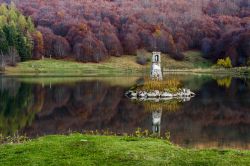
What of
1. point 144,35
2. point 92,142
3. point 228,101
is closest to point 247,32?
point 144,35

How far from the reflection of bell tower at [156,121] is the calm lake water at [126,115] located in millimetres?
300

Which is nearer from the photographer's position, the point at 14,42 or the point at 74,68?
the point at 74,68

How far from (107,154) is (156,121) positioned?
23.3 meters

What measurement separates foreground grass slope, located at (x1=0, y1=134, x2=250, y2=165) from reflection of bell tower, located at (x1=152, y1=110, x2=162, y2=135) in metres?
14.9

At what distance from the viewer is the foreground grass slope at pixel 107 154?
60.9 feet

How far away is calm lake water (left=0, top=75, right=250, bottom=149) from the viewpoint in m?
36.8

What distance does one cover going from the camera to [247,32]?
174m

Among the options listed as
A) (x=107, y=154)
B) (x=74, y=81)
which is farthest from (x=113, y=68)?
(x=107, y=154)

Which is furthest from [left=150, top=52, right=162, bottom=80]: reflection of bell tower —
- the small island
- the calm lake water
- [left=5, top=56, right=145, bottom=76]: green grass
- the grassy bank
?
[left=5, top=56, right=145, bottom=76]: green grass

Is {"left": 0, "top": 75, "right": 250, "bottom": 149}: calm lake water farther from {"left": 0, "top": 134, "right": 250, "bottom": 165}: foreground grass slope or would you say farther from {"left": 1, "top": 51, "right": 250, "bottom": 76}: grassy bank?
{"left": 1, "top": 51, "right": 250, "bottom": 76}: grassy bank

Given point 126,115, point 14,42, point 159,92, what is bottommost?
point 126,115

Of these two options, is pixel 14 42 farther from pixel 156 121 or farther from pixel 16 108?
pixel 156 121

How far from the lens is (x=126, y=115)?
47781 millimetres

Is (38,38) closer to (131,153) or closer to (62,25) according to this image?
(62,25)
